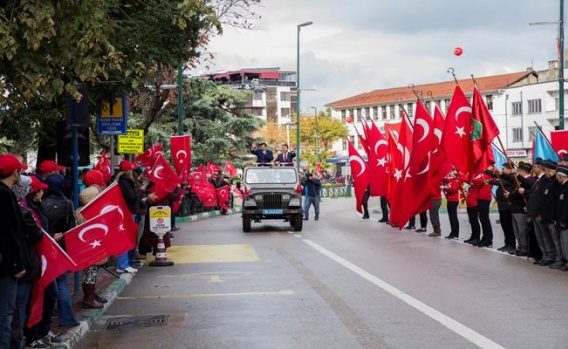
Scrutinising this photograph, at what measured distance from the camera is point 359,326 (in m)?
9.36

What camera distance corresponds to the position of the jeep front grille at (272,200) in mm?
25728

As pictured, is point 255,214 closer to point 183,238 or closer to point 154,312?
point 183,238

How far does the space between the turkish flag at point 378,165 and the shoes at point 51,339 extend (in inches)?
767

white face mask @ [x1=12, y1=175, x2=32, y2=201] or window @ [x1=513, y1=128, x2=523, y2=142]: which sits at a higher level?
window @ [x1=513, y1=128, x2=523, y2=142]

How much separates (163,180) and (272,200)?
8.78 meters

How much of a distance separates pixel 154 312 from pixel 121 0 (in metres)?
5.99

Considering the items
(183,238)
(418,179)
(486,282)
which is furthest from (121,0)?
(183,238)

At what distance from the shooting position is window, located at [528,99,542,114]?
94.9 meters

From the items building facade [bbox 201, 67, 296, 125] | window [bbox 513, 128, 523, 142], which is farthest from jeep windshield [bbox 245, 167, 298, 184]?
building facade [bbox 201, 67, 296, 125]

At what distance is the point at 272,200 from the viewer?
84.5 ft

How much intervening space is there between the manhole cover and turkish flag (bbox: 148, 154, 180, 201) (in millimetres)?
6639

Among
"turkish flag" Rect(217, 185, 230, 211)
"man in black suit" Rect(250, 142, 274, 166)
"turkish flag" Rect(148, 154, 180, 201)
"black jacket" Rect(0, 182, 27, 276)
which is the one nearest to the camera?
"black jacket" Rect(0, 182, 27, 276)

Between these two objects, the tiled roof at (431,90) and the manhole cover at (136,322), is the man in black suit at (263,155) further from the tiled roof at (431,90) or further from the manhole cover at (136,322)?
the tiled roof at (431,90)

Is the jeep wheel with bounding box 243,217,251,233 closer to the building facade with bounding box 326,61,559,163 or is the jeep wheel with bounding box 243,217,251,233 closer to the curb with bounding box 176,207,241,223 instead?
the curb with bounding box 176,207,241,223
